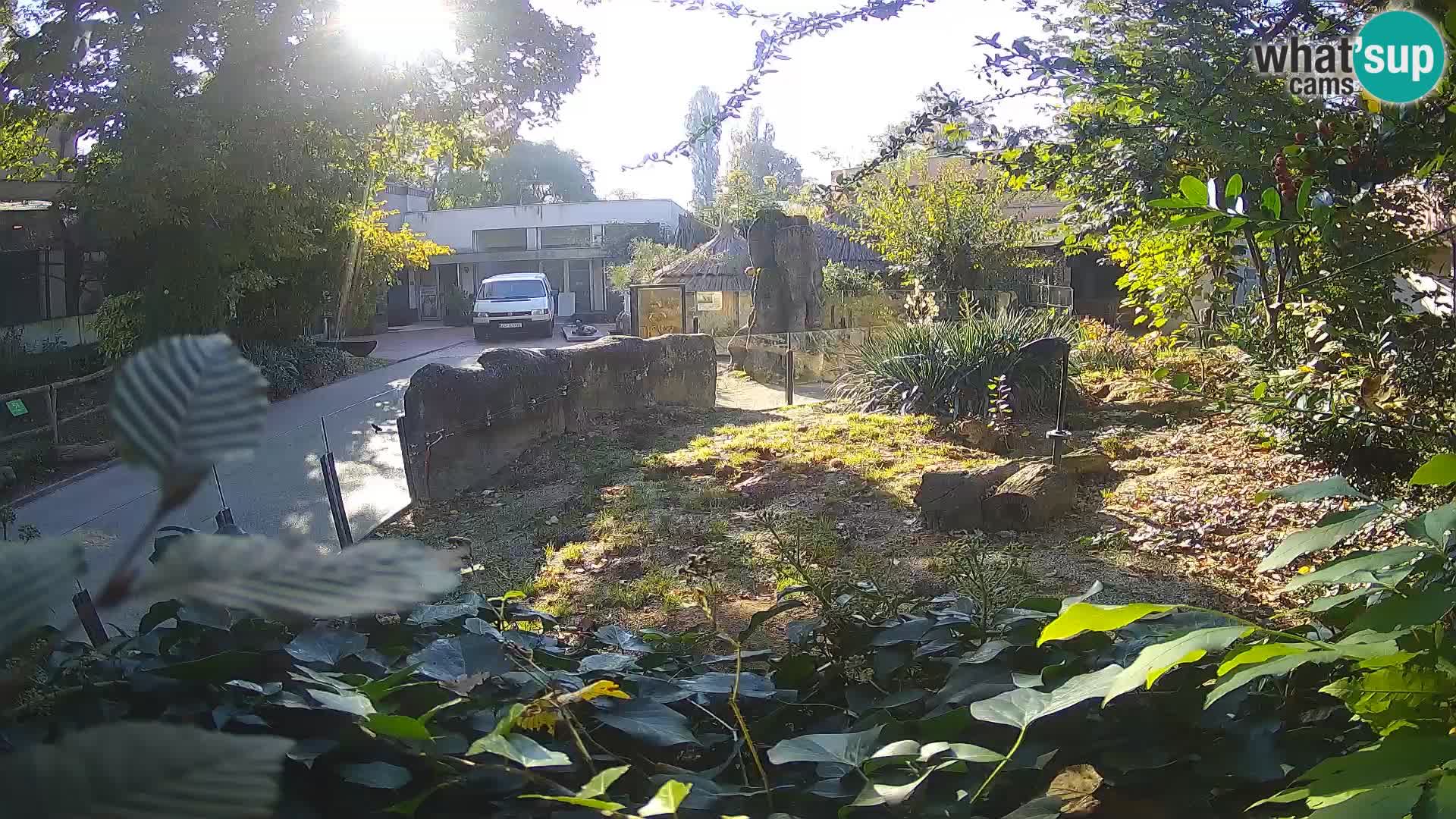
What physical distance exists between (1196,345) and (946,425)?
239 cm

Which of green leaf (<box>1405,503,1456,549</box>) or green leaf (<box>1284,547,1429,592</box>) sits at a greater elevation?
green leaf (<box>1405,503,1456,549</box>)

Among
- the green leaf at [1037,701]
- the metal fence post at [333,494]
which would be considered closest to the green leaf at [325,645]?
the green leaf at [1037,701]

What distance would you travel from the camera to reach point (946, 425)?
953 centimetres

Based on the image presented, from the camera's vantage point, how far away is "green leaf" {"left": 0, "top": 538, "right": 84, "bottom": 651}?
0.36 meters

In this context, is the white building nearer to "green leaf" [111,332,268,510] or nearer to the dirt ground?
the dirt ground

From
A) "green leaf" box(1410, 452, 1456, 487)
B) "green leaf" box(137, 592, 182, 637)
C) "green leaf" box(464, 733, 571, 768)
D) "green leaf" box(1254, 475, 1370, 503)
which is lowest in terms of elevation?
"green leaf" box(464, 733, 571, 768)

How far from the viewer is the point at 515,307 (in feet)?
86.5

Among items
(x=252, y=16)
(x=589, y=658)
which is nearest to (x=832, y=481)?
(x=589, y=658)

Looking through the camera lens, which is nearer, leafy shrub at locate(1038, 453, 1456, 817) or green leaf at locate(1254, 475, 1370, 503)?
leafy shrub at locate(1038, 453, 1456, 817)

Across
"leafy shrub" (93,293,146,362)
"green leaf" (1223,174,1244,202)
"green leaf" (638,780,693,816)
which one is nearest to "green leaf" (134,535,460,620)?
"green leaf" (638,780,693,816)

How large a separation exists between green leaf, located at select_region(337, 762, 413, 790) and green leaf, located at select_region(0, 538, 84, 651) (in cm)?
65

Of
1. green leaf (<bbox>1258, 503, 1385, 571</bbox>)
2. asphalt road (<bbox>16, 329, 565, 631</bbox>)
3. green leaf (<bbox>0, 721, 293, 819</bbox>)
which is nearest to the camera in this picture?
green leaf (<bbox>0, 721, 293, 819</bbox>)

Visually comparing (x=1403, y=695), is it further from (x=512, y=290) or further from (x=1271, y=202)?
(x=512, y=290)

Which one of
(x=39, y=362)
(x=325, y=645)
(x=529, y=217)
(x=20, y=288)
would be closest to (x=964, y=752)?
(x=325, y=645)
